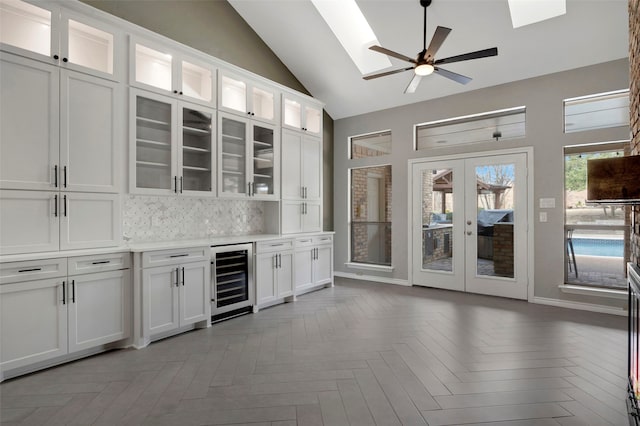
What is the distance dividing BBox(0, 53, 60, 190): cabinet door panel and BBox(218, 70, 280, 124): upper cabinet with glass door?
69.3 inches

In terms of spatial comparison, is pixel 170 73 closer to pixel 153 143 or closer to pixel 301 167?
pixel 153 143

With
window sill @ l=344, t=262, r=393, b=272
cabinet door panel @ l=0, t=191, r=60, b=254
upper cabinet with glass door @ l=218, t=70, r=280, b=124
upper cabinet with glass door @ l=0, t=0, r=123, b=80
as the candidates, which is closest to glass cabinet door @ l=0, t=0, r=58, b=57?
upper cabinet with glass door @ l=0, t=0, r=123, b=80

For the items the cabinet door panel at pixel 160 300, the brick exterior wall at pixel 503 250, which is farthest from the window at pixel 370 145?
the cabinet door panel at pixel 160 300

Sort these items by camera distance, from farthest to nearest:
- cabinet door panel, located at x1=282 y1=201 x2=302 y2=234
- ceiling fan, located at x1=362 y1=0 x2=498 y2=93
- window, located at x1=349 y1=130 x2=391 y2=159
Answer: window, located at x1=349 y1=130 x2=391 y2=159, cabinet door panel, located at x1=282 y1=201 x2=302 y2=234, ceiling fan, located at x1=362 y1=0 x2=498 y2=93

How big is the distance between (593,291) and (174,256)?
→ 510cm

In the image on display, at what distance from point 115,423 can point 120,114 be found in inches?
106

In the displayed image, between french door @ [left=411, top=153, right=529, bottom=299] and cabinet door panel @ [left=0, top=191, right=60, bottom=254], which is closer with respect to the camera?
cabinet door panel @ [left=0, top=191, right=60, bottom=254]

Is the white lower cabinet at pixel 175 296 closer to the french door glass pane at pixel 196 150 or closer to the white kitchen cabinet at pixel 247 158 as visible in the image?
the french door glass pane at pixel 196 150

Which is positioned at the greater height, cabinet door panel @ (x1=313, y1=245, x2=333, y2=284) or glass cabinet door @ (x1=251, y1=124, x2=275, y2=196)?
glass cabinet door @ (x1=251, y1=124, x2=275, y2=196)

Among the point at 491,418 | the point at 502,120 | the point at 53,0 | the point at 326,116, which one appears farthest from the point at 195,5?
the point at 491,418

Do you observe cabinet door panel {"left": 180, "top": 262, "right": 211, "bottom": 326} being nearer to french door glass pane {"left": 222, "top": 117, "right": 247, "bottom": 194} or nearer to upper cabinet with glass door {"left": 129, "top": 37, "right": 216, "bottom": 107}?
french door glass pane {"left": 222, "top": 117, "right": 247, "bottom": 194}

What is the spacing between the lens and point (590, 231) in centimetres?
431

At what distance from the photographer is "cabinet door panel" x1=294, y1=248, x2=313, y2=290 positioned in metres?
5.00

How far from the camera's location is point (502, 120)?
500 centimetres
